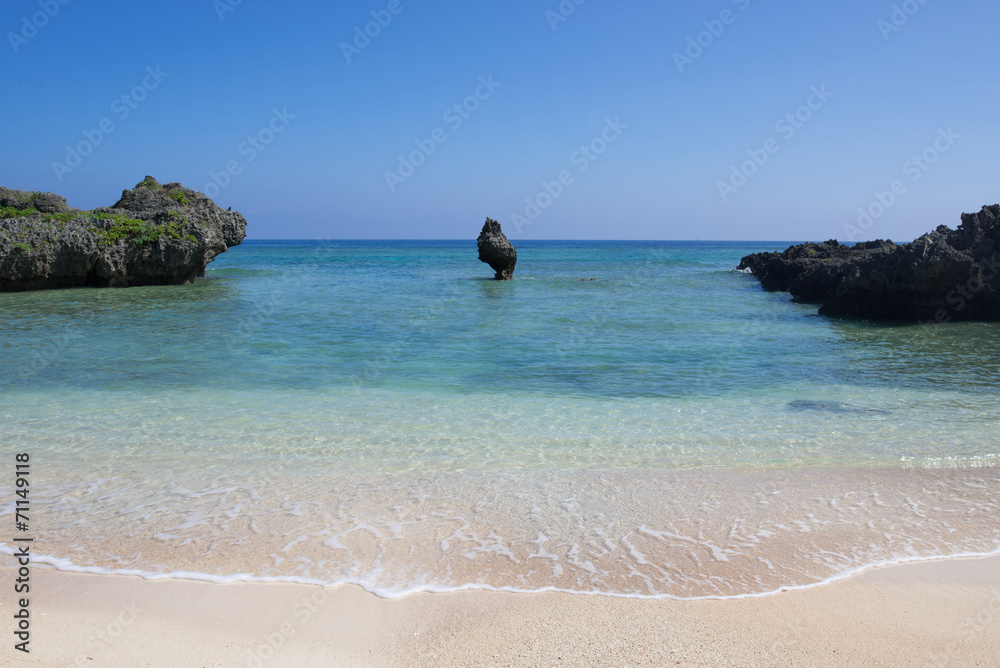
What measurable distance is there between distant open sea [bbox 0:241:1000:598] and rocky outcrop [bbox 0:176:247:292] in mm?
12834

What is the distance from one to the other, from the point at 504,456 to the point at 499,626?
3203 millimetres

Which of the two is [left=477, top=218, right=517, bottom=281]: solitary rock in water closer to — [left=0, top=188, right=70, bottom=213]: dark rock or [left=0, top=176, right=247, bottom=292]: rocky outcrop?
[left=0, top=176, right=247, bottom=292]: rocky outcrop

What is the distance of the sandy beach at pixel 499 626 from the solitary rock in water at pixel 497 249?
94.2 feet

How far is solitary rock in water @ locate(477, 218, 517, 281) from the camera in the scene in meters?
32.4

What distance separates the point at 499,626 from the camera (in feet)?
12.6

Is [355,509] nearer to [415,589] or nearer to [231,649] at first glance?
[415,589]

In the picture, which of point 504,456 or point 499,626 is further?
point 504,456
